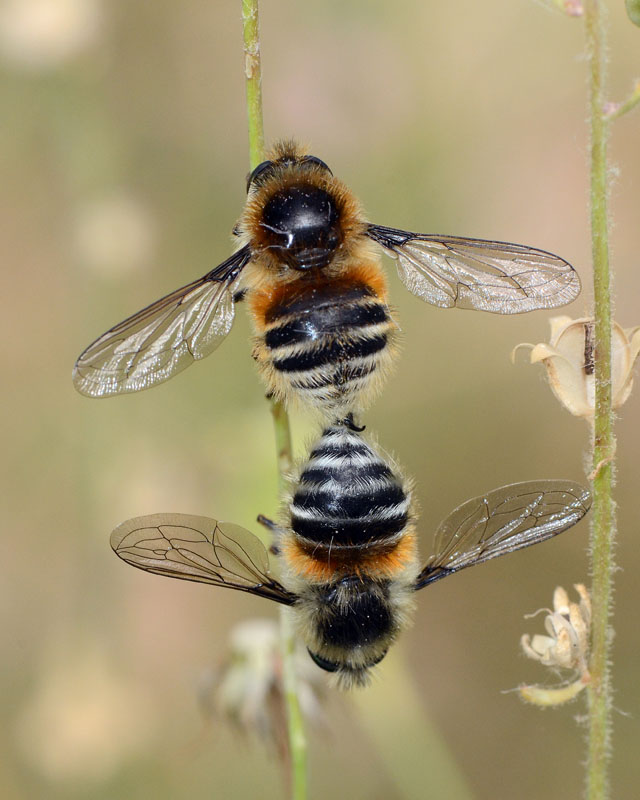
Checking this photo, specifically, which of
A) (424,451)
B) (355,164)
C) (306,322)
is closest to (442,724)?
(424,451)

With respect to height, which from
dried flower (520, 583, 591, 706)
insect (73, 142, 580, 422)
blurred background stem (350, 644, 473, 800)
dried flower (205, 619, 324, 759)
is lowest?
blurred background stem (350, 644, 473, 800)

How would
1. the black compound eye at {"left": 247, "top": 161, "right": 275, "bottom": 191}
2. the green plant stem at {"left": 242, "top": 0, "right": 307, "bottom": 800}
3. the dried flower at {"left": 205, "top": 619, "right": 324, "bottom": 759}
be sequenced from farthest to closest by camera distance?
1. the dried flower at {"left": 205, "top": 619, "right": 324, "bottom": 759}
2. the black compound eye at {"left": 247, "top": 161, "right": 275, "bottom": 191}
3. the green plant stem at {"left": 242, "top": 0, "right": 307, "bottom": 800}

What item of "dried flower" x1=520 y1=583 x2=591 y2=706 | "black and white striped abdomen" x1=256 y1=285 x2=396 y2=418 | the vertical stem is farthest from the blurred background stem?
the vertical stem

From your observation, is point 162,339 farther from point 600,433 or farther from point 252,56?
point 600,433

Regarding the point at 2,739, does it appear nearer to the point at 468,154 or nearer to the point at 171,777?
the point at 171,777

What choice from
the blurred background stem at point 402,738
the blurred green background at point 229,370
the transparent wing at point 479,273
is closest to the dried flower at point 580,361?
the transparent wing at point 479,273

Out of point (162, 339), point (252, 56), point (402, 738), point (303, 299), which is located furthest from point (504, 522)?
point (402, 738)

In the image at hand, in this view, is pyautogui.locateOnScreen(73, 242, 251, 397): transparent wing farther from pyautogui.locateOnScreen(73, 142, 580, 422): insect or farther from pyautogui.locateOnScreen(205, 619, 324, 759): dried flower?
pyautogui.locateOnScreen(205, 619, 324, 759): dried flower
